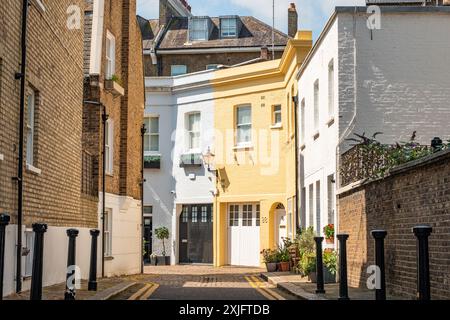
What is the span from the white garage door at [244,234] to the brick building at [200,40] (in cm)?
965

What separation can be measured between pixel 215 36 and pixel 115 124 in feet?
69.9

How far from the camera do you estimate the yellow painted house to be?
3294cm

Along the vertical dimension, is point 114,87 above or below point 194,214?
above

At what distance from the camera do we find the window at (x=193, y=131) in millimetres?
36500

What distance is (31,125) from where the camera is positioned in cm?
1688

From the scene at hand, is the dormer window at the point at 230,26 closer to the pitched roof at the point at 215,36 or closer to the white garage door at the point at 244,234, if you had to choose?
the pitched roof at the point at 215,36

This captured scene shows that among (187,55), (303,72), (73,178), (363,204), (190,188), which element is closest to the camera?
(363,204)

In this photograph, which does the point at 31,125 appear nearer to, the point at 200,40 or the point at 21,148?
the point at 21,148

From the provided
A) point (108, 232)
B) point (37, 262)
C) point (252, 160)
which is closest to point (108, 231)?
point (108, 232)

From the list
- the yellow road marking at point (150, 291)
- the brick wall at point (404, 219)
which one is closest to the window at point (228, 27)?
the yellow road marking at point (150, 291)

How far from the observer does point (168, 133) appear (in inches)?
1464

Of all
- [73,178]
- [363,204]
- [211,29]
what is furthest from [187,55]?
[363,204]
